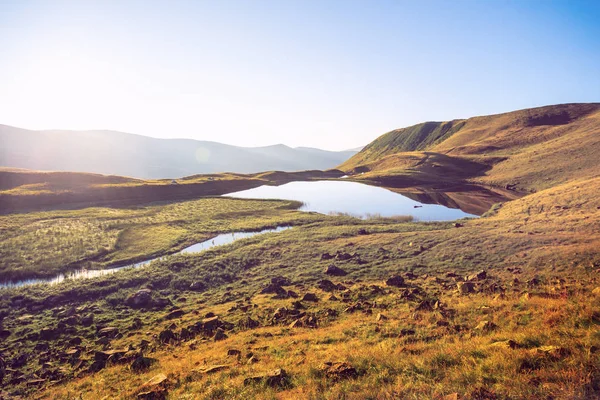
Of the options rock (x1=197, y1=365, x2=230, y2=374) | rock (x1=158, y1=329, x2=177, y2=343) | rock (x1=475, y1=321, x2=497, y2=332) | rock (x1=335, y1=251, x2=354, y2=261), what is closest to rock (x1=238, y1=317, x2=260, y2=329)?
rock (x1=158, y1=329, x2=177, y2=343)

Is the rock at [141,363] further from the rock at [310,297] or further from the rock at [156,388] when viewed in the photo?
the rock at [310,297]

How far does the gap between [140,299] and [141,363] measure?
11.9 meters

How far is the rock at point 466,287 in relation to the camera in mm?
21219

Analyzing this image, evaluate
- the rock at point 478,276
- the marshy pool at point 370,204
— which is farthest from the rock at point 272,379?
the marshy pool at point 370,204

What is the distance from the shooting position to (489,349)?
11.1 meters

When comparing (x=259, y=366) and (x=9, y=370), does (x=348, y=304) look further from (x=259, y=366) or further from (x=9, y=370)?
(x=9, y=370)

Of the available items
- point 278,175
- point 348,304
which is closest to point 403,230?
point 348,304

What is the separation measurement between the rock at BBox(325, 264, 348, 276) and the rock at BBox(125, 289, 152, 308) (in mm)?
15551

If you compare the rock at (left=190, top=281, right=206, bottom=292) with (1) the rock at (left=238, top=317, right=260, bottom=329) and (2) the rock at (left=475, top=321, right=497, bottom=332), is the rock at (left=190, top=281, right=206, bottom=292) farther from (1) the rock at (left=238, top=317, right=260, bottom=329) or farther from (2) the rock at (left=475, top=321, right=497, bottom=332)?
(2) the rock at (left=475, top=321, right=497, bottom=332)

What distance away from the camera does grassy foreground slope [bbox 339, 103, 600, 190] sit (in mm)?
87750

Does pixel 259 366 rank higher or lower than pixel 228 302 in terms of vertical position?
higher

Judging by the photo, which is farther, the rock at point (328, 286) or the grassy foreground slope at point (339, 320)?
the rock at point (328, 286)

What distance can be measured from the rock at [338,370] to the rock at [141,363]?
9002mm

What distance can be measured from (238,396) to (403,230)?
36.7m
